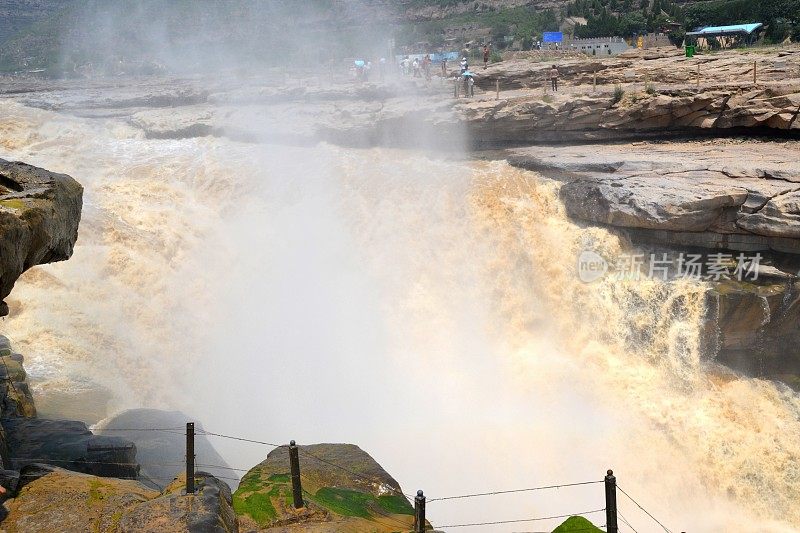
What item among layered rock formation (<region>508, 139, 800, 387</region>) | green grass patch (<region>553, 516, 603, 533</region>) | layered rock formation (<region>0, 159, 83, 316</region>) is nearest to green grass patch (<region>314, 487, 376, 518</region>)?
green grass patch (<region>553, 516, 603, 533</region>)

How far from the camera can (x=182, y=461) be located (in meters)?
11.1

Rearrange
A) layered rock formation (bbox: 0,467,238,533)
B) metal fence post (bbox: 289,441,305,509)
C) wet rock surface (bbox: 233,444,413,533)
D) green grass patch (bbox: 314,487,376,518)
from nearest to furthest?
layered rock formation (bbox: 0,467,238,533)
metal fence post (bbox: 289,441,305,509)
wet rock surface (bbox: 233,444,413,533)
green grass patch (bbox: 314,487,376,518)

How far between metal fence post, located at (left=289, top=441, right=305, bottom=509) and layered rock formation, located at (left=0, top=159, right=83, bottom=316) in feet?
10.5

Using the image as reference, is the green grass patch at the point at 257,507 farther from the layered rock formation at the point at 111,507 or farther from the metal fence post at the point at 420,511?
the metal fence post at the point at 420,511

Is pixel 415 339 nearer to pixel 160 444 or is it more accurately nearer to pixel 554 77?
pixel 160 444

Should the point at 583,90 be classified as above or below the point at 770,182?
above

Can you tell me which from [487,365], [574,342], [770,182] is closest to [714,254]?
[770,182]

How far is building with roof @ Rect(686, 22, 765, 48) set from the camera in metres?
31.7

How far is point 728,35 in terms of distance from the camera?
32.6 m

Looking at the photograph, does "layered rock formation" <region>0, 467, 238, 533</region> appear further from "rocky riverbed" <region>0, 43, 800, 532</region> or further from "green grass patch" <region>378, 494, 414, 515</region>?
"green grass patch" <region>378, 494, 414, 515</region>

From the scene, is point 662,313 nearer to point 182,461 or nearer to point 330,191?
point 330,191

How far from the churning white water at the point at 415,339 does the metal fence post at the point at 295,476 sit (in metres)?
4.82

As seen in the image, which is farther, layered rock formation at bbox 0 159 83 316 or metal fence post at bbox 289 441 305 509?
metal fence post at bbox 289 441 305 509

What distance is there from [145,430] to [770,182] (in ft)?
42.4
